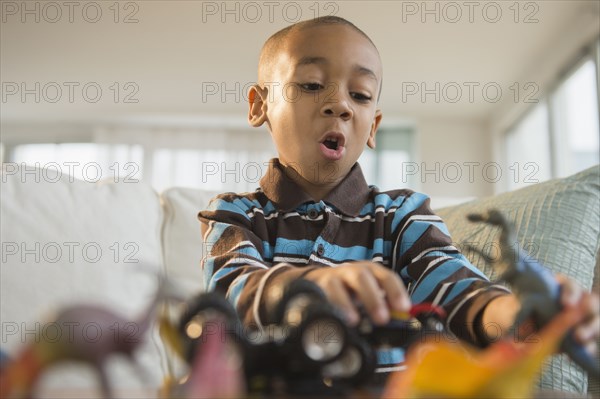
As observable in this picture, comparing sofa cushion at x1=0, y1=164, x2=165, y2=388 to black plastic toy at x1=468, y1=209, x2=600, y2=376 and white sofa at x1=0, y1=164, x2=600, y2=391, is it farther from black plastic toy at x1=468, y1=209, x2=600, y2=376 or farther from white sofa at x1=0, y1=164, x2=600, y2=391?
black plastic toy at x1=468, y1=209, x2=600, y2=376

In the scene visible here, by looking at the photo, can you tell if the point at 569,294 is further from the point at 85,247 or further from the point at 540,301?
the point at 85,247

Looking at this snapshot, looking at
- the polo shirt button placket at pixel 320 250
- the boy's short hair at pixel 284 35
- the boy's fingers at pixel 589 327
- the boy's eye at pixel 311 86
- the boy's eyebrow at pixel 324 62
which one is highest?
the boy's short hair at pixel 284 35

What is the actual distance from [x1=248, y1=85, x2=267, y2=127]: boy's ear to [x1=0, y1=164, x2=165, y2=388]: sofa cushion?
1.13 feet

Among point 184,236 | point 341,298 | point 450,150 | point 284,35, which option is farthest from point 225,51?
point 341,298

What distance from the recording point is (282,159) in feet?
3.71

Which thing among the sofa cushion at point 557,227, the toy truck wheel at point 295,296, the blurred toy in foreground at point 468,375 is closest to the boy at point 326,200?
the sofa cushion at point 557,227

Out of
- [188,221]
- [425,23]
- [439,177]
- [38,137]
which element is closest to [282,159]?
[188,221]

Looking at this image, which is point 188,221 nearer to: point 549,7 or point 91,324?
point 91,324

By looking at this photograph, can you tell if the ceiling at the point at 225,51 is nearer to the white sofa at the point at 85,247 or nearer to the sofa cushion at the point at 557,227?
the white sofa at the point at 85,247

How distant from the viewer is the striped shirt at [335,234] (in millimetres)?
849

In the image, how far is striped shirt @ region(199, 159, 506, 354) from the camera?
0.85 metres

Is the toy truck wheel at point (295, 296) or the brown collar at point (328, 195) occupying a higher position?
the brown collar at point (328, 195)

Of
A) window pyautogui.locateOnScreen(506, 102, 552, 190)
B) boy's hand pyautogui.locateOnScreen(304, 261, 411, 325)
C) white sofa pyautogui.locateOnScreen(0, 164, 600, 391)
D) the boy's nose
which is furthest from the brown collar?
window pyautogui.locateOnScreen(506, 102, 552, 190)

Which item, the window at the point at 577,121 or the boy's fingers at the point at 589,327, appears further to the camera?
the window at the point at 577,121
